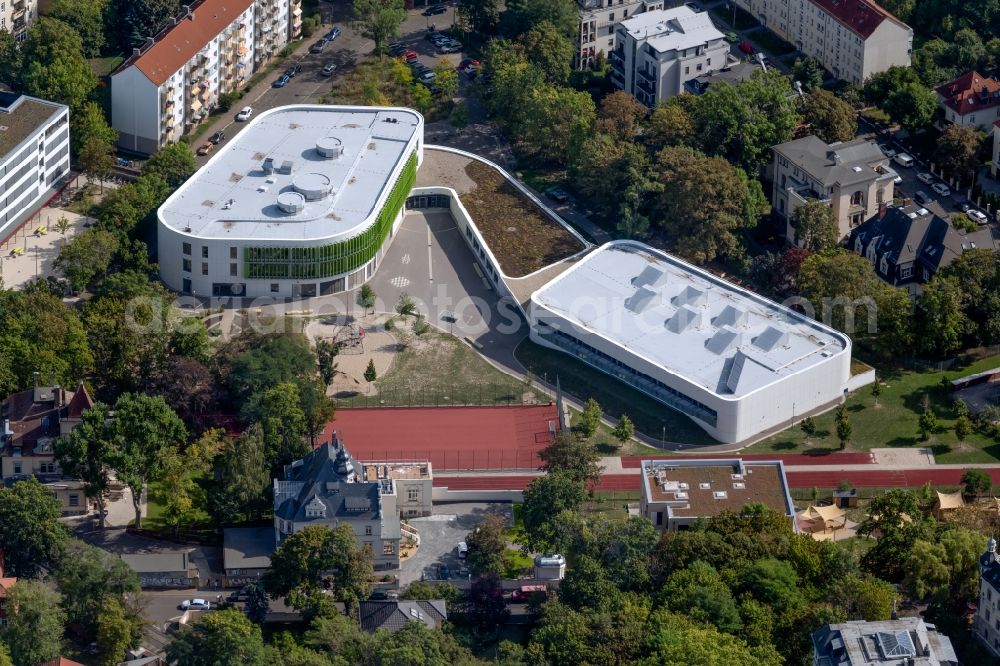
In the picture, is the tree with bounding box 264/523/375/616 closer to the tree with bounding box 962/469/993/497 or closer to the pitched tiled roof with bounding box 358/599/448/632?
the pitched tiled roof with bounding box 358/599/448/632

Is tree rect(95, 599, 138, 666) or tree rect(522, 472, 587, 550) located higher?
tree rect(522, 472, 587, 550)

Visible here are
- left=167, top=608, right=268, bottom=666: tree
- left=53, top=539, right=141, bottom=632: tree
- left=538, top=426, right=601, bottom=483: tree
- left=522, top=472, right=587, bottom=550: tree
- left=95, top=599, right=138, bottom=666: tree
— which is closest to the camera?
left=167, top=608, right=268, bottom=666: tree

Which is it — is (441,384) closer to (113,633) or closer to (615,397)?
(615,397)

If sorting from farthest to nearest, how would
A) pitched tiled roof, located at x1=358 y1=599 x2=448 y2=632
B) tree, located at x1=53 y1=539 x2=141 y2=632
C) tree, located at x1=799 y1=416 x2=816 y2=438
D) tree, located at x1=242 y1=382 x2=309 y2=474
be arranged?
tree, located at x1=799 y1=416 x2=816 y2=438, tree, located at x1=242 y1=382 x2=309 y2=474, tree, located at x1=53 y1=539 x2=141 y2=632, pitched tiled roof, located at x1=358 y1=599 x2=448 y2=632

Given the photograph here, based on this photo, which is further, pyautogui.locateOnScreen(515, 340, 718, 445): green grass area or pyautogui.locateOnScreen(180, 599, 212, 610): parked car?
pyautogui.locateOnScreen(515, 340, 718, 445): green grass area

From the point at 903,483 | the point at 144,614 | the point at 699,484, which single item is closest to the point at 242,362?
the point at 144,614

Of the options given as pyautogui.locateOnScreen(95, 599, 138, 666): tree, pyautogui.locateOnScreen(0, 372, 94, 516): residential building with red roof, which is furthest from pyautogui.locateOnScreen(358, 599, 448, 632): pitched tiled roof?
pyautogui.locateOnScreen(0, 372, 94, 516): residential building with red roof

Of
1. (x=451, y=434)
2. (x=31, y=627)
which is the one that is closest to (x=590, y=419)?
(x=451, y=434)
